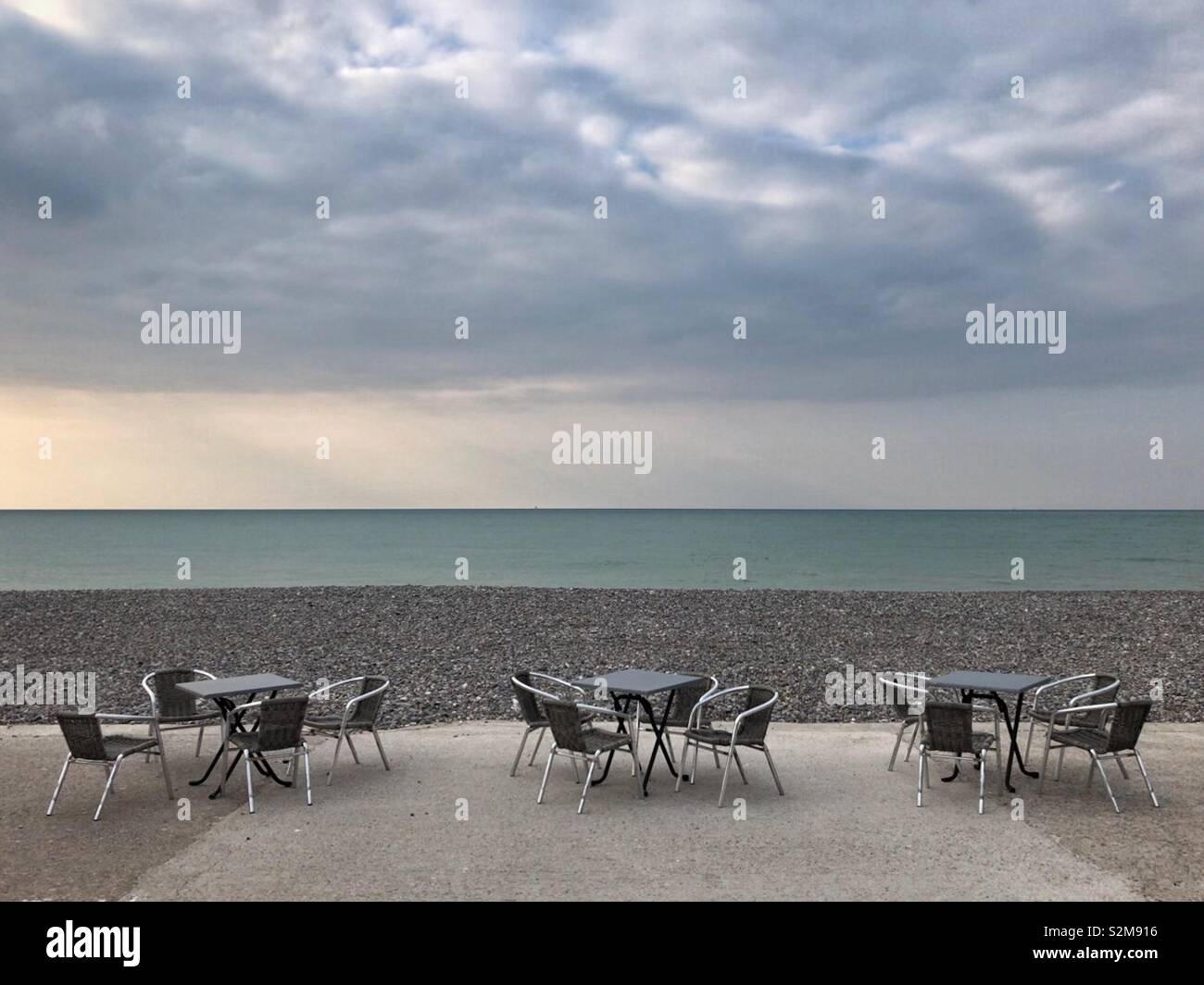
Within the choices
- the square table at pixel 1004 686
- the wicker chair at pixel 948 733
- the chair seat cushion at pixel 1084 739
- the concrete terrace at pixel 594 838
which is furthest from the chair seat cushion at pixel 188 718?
the chair seat cushion at pixel 1084 739

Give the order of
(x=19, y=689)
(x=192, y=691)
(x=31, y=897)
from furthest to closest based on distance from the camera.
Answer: (x=19, y=689) < (x=192, y=691) < (x=31, y=897)

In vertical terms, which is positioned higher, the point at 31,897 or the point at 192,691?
the point at 192,691

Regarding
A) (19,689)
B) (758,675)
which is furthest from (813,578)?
(19,689)

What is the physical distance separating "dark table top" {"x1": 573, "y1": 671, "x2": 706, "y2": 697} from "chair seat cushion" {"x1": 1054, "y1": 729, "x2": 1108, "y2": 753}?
8.45 ft

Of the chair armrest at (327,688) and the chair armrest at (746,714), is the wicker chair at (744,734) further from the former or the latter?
the chair armrest at (327,688)

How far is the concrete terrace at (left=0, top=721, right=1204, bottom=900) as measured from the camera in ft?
16.0

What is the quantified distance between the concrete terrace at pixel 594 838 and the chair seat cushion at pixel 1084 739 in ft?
1.18

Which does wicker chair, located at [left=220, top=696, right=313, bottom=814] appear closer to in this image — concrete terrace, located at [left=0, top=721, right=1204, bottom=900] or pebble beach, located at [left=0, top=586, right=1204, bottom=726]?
concrete terrace, located at [left=0, top=721, right=1204, bottom=900]

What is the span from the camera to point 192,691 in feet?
22.7

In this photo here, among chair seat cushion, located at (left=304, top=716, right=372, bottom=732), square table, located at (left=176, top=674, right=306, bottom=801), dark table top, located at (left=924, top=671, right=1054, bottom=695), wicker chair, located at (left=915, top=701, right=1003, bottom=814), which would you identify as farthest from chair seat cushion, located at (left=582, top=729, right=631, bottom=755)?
dark table top, located at (left=924, top=671, right=1054, bottom=695)

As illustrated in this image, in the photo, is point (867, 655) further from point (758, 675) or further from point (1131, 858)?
point (1131, 858)
